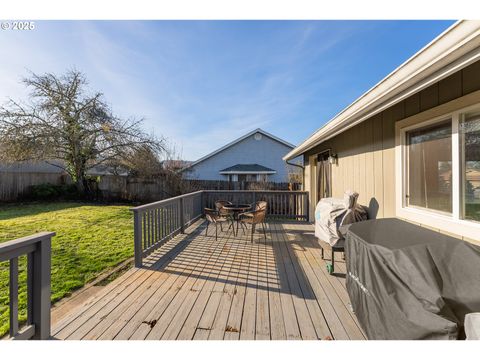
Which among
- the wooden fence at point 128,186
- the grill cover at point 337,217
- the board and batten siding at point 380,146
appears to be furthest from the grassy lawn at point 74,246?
the board and batten siding at point 380,146

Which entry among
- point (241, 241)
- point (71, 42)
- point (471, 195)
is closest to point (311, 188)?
point (241, 241)

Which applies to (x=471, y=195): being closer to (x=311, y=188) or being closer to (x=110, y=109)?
(x=311, y=188)

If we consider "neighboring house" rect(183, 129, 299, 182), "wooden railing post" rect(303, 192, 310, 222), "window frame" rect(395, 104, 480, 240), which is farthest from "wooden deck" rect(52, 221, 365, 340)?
"neighboring house" rect(183, 129, 299, 182)

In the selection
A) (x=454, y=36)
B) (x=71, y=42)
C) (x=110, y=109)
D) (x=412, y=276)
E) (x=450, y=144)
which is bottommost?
(x=412, y=276)

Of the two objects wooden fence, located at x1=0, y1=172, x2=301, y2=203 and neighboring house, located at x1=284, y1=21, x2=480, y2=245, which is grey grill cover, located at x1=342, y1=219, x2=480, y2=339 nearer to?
neighboring house, located at x1=284, y1=21, x2=480, y2=245

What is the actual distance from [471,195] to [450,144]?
501 millimetres

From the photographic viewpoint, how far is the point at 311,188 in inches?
279

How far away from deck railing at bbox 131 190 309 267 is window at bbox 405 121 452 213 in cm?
386

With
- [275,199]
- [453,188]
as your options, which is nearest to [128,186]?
[275,199]

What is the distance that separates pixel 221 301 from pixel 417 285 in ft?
6.25

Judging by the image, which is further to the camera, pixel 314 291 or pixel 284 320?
pixel 314 291

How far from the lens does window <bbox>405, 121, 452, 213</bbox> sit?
212cm

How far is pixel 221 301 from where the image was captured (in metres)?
2.52

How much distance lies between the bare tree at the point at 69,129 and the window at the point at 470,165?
13630 millimetres
